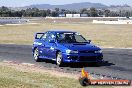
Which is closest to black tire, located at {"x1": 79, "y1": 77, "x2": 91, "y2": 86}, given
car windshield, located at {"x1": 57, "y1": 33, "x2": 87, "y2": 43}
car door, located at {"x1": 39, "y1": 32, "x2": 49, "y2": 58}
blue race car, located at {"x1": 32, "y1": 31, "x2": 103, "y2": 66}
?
blue race car, located at {"x1": 32, "y1": 31, "x2": 103, "y2": 66}

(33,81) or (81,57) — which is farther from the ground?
(33,81)

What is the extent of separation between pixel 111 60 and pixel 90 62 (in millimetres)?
2935

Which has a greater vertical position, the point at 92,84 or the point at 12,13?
the point at 92,84

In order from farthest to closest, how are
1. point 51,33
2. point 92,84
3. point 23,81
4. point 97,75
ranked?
point 51,33 → point 97,75 → point 23,81 → point 92,84

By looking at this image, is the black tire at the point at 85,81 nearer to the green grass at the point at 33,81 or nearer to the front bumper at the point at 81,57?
the green grass at the point at 33,81

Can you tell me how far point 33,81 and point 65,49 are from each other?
16.8 feet

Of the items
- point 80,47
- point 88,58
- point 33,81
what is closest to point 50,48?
point 80,47

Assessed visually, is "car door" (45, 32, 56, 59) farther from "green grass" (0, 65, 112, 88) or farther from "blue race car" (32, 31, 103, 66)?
"green grass" (0, 65, 112, 88)

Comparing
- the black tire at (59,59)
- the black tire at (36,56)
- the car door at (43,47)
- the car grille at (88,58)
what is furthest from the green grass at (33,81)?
the black tire at (36,56)

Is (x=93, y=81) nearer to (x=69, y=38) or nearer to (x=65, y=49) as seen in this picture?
(x=65, y=49)

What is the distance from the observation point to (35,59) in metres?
20.0

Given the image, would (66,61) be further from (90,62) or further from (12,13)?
(12,13)

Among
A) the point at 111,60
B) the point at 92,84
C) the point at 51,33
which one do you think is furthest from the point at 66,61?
the point at 92,84

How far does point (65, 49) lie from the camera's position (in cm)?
1742
